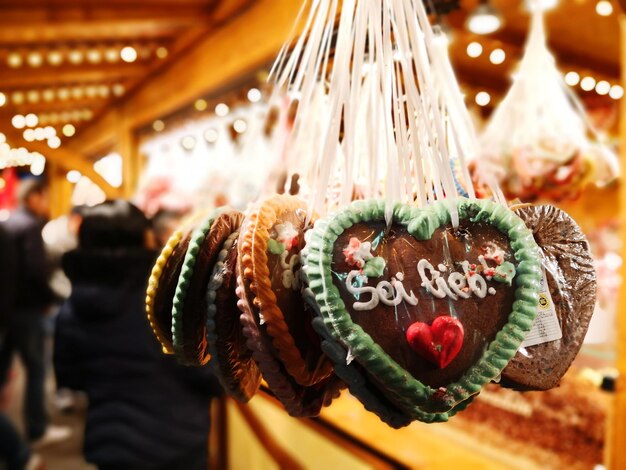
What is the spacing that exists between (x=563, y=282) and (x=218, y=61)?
122 inches

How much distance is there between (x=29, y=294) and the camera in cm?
326

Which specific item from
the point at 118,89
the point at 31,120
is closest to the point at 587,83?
the point at 118,89

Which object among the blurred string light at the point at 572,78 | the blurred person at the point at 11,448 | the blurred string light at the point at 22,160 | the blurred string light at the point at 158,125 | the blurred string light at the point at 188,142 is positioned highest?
the blurred string light at the point at 572,78

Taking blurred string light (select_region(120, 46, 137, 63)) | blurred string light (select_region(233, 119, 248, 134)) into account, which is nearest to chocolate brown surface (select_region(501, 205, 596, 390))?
blurred string light (select_region(233, 119, 248, 134))

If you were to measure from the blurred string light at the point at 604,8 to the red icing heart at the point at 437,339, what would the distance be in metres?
2.54

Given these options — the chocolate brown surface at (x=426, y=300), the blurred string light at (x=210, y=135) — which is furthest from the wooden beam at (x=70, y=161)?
the chocolate brown surface at (x=426, y=300)

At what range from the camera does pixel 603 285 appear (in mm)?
1846

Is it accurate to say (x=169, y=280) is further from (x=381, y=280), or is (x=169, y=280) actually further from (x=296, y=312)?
(x=381, y=280)

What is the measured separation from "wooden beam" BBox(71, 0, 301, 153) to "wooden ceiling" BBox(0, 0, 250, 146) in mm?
83

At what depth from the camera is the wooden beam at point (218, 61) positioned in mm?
2697

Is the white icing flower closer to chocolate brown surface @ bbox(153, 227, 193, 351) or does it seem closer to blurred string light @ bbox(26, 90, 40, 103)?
chocolate brown surface @ bbox(153, 227, 193, 351)

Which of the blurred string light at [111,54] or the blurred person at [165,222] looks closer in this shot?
the blurred person at [165,222]

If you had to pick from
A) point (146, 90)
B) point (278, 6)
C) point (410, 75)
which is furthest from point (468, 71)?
point (410, 75)

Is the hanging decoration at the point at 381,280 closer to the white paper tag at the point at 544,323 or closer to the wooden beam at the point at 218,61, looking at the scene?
the white paper tag at the point at 544,323
